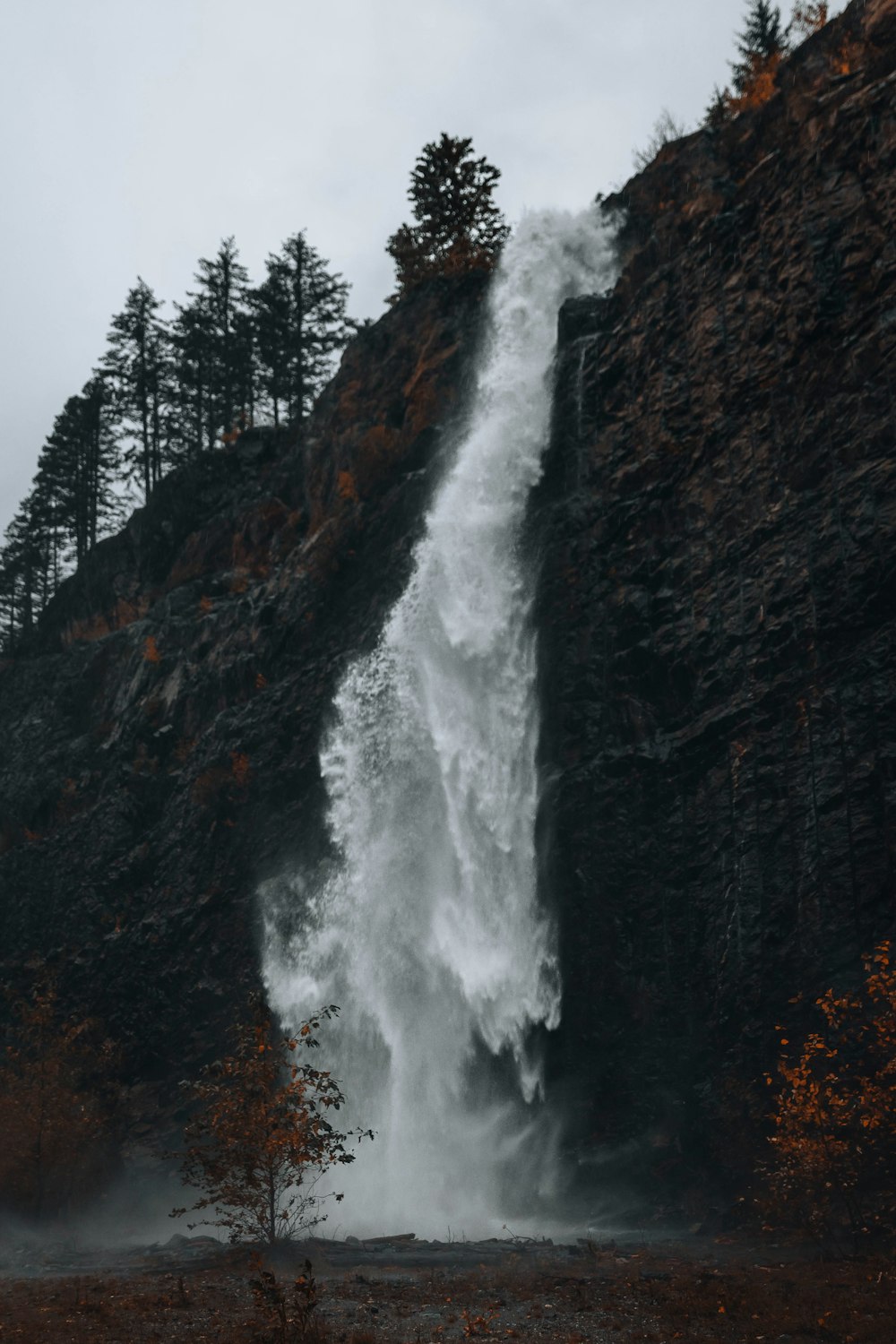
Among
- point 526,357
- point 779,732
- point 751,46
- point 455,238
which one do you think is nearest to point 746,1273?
point 779,732

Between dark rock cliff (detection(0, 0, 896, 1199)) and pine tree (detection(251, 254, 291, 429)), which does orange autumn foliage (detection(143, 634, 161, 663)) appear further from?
pine tree (detection(251, 254, 291, 429))

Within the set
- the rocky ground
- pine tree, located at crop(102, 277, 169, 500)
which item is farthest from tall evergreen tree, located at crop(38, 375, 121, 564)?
the rocky ground

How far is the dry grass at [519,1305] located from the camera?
16016 mm

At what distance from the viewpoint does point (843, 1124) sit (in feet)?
65.9

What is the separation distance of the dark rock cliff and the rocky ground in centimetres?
577

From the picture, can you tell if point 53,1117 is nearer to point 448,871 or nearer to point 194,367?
point 448,871

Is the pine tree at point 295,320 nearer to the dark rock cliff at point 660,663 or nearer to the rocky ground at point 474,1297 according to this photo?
the dark rock cliff at point 660,663

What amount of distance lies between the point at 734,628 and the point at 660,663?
109 inches

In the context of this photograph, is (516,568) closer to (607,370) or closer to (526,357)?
(607,370)

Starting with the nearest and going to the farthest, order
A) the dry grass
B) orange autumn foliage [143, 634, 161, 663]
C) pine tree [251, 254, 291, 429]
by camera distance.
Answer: the dry grass < orange autumn foliage [143, 634, 161, 663] < pine tree [251, 254, 291, 429]

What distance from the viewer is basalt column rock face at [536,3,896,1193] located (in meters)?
25.7

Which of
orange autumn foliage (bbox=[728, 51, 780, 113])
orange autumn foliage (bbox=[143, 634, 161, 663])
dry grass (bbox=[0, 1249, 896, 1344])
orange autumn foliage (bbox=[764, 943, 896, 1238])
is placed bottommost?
dry grass (bbox=[0, 1249, 896, 1344])

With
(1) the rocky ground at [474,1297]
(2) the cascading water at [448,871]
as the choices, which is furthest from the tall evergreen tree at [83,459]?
(1) the rocky ground at [474,1297]

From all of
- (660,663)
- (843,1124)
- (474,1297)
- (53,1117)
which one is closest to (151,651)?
(53,1117)
